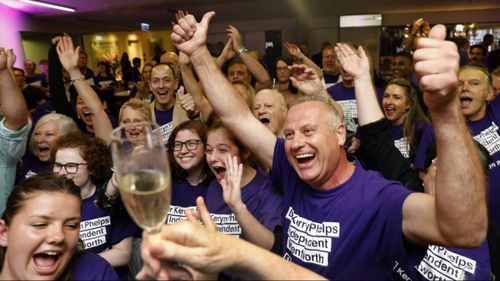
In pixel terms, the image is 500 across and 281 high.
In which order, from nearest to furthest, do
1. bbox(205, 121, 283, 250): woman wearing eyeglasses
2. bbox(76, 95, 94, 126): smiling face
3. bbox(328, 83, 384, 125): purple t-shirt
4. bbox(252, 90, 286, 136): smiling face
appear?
bbox(205, 121, 283, 250): woman wearing eyeglasses, bbox(252, 90, 286, 136): smiling face, bbox(76, 95, 94, 126): smiling face, bbox(328, 83, 384, 125): purple t-shirt

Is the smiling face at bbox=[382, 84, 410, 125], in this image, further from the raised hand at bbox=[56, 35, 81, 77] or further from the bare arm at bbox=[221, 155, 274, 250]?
the raised hand at bbox=[56, 35, 81, 77]

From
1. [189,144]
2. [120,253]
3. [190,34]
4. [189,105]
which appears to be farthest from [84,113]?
[190,34]

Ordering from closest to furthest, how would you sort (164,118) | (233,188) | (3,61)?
(233,188)
(3,61)
(164,118)

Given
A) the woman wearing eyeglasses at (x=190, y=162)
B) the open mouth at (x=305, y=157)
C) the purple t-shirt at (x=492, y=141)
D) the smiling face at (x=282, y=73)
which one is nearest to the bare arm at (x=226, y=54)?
the smiling face at (x=282, y=73)

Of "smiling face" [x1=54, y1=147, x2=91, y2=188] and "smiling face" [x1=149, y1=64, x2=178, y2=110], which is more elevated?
"smiling face" [x1=149, y1=64, x2=178, y2=110]

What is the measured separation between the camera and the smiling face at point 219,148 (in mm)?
1985

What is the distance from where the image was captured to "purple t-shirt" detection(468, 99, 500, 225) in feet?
8.07

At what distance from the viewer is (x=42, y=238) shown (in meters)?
1.16

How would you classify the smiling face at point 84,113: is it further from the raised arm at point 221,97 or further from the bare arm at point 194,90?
the raised arm at point 221,97

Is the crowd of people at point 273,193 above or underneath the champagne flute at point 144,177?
underneath

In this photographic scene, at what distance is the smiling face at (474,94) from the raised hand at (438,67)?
7.21 ft

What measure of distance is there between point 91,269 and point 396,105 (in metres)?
2.71

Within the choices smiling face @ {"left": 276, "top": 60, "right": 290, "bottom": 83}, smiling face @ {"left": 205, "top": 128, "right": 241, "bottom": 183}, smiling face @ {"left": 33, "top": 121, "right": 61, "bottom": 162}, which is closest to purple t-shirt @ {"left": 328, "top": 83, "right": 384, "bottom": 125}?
smiling face @ {"left": 276, "top": 60, "right": 290, "bottom": 83}

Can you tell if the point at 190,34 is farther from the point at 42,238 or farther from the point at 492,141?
the point at 492,141
